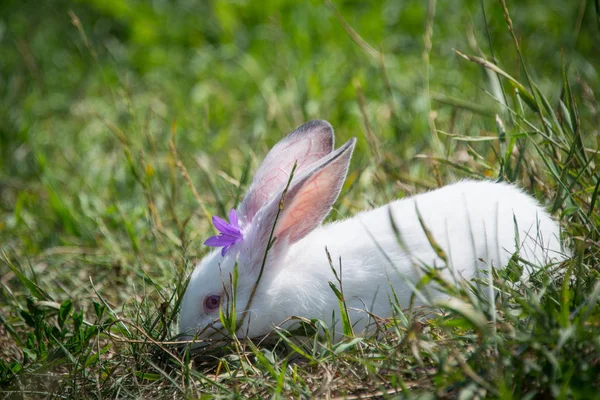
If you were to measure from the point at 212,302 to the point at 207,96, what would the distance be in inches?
117

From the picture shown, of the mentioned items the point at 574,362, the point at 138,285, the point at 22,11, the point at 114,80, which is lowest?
the point at 138,285

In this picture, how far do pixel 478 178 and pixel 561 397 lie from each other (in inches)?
67.3

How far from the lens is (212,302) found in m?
3.00

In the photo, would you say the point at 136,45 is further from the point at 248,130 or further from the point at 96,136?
the point at 248,130

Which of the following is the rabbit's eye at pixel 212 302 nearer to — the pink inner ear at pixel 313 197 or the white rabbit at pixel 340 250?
the white rabbit at pixel 340 250

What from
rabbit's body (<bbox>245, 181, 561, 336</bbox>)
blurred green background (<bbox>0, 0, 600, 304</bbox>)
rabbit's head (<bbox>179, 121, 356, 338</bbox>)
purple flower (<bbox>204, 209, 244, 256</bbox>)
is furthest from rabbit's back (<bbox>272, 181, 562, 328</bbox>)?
blurred green background (<bbox>0, 0, 600, 304</bbox>)

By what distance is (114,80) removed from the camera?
602 centimetres

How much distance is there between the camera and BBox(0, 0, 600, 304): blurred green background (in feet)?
13.0

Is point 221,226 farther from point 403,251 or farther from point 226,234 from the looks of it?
point 403,251

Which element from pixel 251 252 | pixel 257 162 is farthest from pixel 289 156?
pixel 257 162

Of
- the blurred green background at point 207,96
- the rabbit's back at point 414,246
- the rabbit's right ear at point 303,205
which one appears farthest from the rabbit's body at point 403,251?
the blurred green background at point 207,96

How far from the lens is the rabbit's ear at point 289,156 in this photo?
317 centimetres

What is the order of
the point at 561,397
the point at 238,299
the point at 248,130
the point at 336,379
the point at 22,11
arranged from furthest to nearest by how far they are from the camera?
the point at 22,11, the point at 248,130, the point at 238,299, the point at 336,379, the point at 561,397

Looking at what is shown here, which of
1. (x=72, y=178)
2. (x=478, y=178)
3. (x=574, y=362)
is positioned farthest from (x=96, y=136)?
(x=574, y=362)
